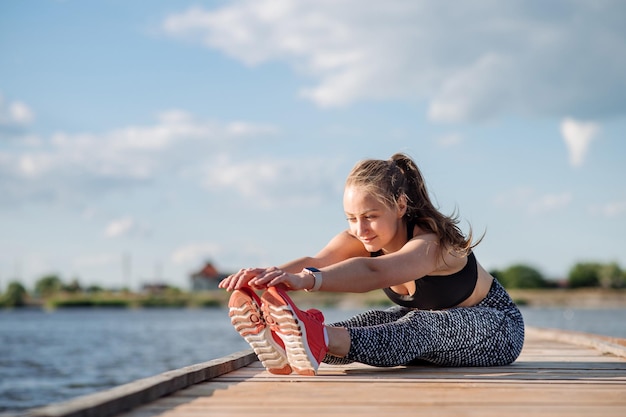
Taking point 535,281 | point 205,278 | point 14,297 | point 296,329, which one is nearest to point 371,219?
point 296,329

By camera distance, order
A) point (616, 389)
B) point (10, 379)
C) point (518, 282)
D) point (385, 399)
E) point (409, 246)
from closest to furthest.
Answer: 1. point (385, 399)
2. point (616, 389)
3. point (409, 246)
4. point (10, 379)
5. point (518, 282)

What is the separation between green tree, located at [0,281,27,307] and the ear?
97.0 metres

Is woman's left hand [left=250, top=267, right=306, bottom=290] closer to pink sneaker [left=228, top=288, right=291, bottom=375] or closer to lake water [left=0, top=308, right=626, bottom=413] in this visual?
pink sneaker [left=228, top=288, right=291, bottom=375]

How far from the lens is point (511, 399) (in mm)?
2789

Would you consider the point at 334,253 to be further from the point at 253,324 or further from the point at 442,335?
the point at 253,324

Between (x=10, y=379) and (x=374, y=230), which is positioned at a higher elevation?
(x=374, y=230)

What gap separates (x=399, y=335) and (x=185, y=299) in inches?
3273

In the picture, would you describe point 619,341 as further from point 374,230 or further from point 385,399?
point 385,399

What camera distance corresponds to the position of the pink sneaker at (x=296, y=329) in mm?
3238

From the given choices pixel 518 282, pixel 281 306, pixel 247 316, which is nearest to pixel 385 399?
pixel 281 306

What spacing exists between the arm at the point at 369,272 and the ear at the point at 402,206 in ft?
0.65

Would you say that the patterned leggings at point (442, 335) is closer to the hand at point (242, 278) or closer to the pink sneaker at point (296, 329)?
the pink sneaker at point (296, 329)

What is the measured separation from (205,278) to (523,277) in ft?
140

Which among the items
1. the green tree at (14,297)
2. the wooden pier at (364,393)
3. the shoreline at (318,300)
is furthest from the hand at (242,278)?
the green tree at (14,297)
